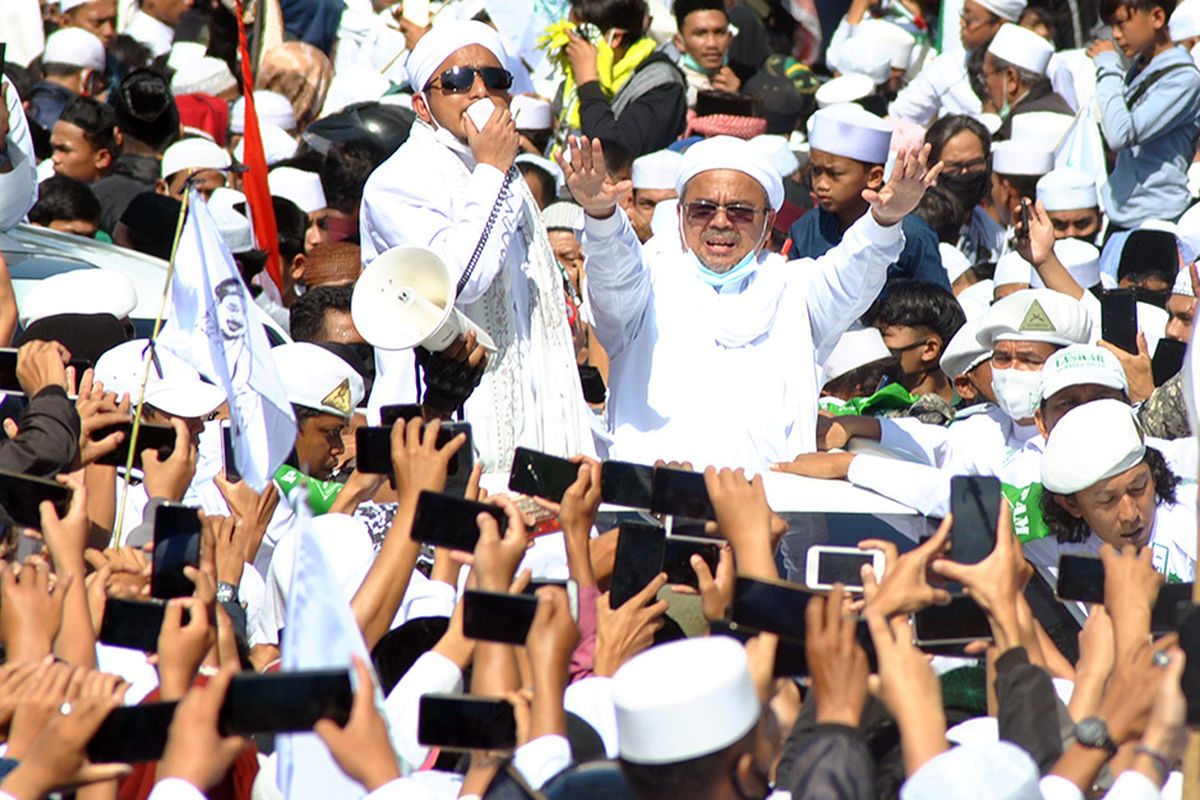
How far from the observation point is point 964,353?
6.89m

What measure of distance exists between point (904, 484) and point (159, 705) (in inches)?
92.2

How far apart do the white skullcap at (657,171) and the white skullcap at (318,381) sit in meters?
3.08

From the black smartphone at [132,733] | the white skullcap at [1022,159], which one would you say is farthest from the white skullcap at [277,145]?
the black smartphone at [132,733]

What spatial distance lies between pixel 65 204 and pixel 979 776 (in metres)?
6.46

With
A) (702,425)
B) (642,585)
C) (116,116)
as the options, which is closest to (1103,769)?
(642,585)

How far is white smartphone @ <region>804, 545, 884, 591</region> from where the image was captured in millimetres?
4020

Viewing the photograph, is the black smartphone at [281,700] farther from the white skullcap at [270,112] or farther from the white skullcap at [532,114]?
the white skullcap at [270,112]

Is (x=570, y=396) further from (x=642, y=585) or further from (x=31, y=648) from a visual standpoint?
(x=31, y=648)

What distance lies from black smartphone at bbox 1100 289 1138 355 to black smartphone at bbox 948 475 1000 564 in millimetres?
3346

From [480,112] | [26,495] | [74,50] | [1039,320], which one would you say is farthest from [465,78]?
[74,50]

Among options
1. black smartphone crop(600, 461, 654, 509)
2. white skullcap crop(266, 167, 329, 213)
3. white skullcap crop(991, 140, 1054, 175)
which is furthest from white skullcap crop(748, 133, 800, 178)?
black smartphone crop(600, 461, 654, 509)

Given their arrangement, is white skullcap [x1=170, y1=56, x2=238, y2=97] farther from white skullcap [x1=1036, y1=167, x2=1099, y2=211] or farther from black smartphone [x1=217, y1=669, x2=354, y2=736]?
black smartphone [x1=217, y1=669, x2=354, y2=736]

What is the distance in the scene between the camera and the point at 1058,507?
17.0 feet

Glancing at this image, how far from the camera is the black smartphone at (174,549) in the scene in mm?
3830
